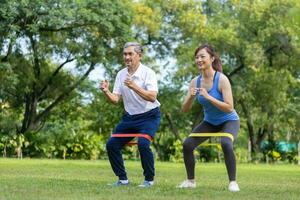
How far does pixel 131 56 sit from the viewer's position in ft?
25.9

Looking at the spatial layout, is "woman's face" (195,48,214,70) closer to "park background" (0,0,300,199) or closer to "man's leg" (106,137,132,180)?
"man's leg" (106,137,132,180)

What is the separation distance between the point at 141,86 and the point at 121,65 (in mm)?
A: 21974

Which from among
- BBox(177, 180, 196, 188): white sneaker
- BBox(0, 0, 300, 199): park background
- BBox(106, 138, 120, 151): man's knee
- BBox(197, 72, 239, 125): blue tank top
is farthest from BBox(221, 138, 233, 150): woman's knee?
BBox(0, 0, 300, 199): park background

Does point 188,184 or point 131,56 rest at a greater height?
point 131,56

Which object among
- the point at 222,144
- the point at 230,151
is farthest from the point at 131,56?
the point at 230,151

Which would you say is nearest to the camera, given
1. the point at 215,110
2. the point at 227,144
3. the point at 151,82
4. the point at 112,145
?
the point at 227,144

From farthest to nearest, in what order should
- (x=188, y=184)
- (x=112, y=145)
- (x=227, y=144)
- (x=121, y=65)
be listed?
1. (x=121, y=65)
2. (x=112, y=145)
3. (x=188, y=184)
4. (x=227, y=144)

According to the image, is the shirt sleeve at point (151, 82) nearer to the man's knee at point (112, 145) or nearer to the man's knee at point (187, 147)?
the man's knee at point (187, 147)

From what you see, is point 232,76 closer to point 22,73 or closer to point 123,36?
point 123,36

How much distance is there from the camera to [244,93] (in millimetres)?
30625

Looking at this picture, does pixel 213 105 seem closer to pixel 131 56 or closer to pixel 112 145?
pixel 131 56

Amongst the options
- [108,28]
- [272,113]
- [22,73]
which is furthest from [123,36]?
[272,113]

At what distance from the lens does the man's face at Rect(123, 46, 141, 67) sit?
788 cm

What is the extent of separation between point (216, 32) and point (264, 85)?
3.64 meters
